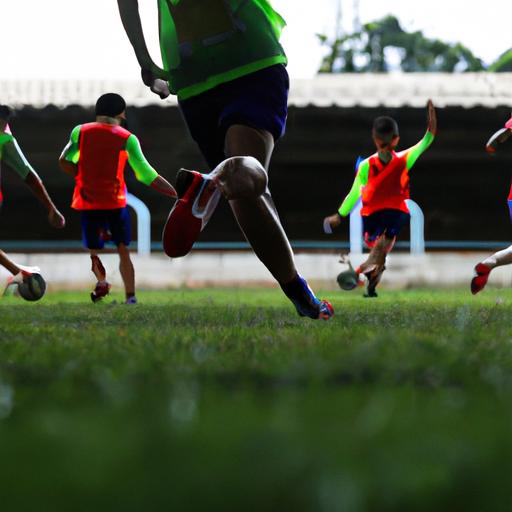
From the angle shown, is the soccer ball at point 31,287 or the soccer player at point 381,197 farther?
the soccer player at point 381,197

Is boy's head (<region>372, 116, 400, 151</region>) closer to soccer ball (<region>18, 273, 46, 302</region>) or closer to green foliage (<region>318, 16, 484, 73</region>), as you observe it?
soccer ball (<region>18, 273, 46, 302</region>)

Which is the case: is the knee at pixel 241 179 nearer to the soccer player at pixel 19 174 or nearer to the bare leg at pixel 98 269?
the soccer player at pixel 19 174

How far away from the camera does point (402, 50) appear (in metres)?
39.2

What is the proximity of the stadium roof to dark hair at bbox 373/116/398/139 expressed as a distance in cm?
502

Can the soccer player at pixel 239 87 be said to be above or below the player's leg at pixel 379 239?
above

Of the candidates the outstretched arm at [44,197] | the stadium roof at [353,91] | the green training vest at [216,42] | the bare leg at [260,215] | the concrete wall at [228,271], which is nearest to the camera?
the bare leg at [260,215]

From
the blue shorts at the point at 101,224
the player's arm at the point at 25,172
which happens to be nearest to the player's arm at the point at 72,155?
the blue shorts at the point at 101,224

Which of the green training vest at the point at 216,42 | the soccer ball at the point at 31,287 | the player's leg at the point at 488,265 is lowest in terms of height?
the soccer ball at the point at 31,287

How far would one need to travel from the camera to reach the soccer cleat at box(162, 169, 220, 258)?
3.18 metres

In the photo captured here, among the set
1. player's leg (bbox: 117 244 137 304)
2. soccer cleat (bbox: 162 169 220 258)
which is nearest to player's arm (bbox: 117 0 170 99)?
soccer cleat (bbox: 162 169 220 258)

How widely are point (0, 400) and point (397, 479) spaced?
793 millimetres

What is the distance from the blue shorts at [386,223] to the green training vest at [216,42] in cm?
511

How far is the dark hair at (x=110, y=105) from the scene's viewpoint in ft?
25.2

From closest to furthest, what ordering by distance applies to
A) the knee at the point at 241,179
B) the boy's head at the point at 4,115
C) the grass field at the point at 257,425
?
the grass field at the point at 257,425 < the knee at the point at 241,179 < the boy's head at the point at 4,115
